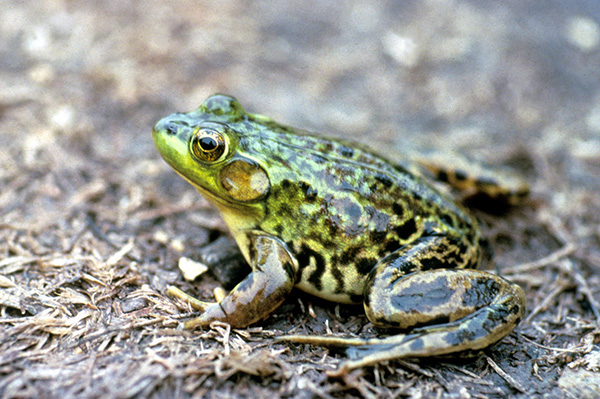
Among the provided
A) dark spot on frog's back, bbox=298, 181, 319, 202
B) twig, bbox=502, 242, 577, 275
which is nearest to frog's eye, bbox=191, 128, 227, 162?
dark spot on frog's back, bbox=298, 181, 319, 202

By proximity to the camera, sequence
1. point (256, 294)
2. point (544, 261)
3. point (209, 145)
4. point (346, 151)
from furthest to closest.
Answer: point (544, 261), point (346, 151), point (209, 145), point (256, 294)

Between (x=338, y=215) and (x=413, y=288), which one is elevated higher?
(x=338, y=215)

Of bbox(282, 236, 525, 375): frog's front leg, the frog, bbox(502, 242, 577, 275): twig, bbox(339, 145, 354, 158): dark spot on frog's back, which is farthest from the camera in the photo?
bbox(502, 242, 577, 275): twig

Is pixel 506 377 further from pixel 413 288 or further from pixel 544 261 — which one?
pixel 544 261

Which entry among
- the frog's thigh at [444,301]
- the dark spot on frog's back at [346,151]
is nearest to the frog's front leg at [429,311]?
the frog's thigh at [444,301]

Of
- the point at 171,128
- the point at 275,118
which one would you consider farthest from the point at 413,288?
the point at 275,118

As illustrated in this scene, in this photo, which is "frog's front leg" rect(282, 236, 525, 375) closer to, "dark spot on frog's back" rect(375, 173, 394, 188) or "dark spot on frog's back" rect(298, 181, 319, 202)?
"dark spot on frog's back" rect(375, 173, 394, 188)

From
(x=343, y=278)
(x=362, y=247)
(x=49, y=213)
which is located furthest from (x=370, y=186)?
(x=49, y=213)
